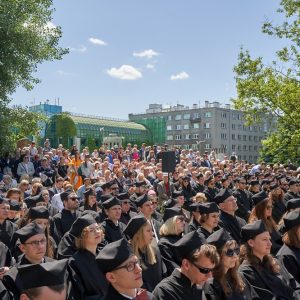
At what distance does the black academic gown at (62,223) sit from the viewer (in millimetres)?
8594

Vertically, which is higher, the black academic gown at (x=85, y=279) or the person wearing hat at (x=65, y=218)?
the person wearing hat at (x=65, y=218)

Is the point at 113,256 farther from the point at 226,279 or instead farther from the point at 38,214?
the point at 38,214

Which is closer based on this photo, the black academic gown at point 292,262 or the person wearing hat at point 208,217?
the black academic gown at point 292,262

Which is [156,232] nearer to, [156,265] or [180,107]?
[156,265]

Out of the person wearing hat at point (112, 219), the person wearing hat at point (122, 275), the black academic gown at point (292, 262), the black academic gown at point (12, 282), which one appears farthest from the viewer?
the person wearing hat at point (112, 219)

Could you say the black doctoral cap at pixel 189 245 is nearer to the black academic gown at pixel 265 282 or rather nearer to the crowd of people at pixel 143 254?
the crowd of people at pixel 143 254

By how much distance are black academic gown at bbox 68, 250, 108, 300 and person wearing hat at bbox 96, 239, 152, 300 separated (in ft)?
6.69

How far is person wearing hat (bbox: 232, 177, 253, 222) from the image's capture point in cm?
1250

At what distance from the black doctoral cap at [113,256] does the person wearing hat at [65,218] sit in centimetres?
492

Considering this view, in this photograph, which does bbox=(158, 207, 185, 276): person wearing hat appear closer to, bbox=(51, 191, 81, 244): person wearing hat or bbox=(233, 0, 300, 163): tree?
bbox=(51, 191, 81, 244): person wearing hat

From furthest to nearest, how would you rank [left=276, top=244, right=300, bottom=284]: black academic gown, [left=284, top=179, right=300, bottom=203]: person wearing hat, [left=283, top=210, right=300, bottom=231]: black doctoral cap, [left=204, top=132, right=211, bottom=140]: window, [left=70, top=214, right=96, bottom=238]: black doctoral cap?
[left=204, top=132, right=211, bottom=140]: window < [left=284, top=179, right=300, bottom=203]: person wearing hat < [left=283, top=210, right=300, bottom=231]: black doctoral cap < [left=276, top=244, right=300, bottom=284]: black academic gown < [left=70, top=214, right=96, bottom=238]: black doctoral cap

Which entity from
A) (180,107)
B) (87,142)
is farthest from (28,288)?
(180,107)

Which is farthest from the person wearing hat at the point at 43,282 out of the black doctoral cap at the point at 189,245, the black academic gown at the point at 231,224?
the black academic gown at the point at 231,224

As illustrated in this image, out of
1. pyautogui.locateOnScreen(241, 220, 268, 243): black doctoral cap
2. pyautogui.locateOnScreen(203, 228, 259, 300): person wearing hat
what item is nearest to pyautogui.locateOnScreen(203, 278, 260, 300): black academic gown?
pyautogui.locateOnScreen(203, 228, 259, 300): person wearing hat
